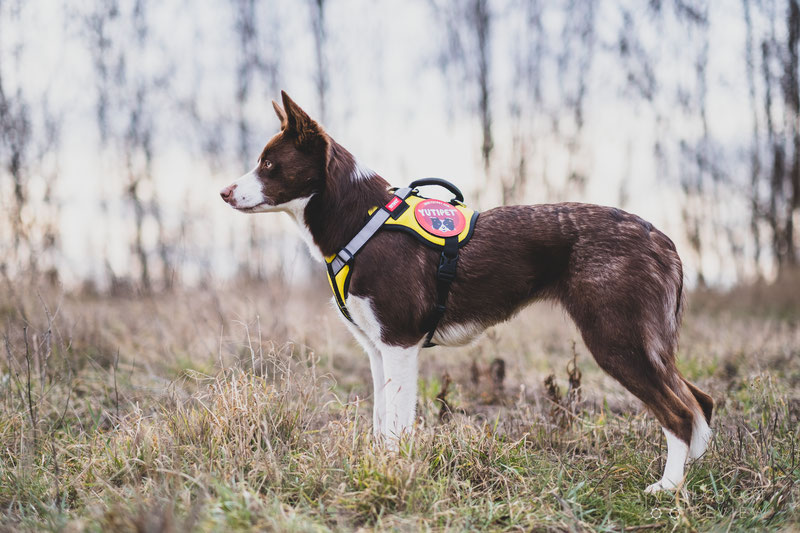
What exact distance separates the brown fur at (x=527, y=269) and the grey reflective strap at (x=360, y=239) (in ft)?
0.16

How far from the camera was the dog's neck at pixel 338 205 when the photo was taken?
3.19 m

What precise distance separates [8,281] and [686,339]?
842cm

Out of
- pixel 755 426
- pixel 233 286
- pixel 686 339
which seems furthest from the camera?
pixel 233 286

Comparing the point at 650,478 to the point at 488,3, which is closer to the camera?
the point at 650,478

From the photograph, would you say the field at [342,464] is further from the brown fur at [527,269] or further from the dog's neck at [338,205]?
the dog's neck at [338,205]

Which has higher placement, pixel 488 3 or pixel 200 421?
pixel 488 3

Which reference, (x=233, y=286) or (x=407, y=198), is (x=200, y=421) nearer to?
(x=407, y=198)

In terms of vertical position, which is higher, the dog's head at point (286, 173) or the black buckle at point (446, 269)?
the dog's head at point (286, 173)

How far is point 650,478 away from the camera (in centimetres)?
297

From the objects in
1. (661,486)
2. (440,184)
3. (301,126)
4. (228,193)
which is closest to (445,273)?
(440,184)

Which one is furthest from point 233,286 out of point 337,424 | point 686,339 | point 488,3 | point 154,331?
point 488,3

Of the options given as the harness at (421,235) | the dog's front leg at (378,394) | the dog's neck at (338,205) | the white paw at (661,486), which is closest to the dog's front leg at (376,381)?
the dog's front leg at (378,394)

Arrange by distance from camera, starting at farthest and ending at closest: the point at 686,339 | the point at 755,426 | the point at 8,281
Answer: the point at 686,339
the point at 8,281
the point at 755,426

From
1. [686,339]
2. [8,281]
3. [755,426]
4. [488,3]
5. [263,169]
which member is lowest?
[686,339]
